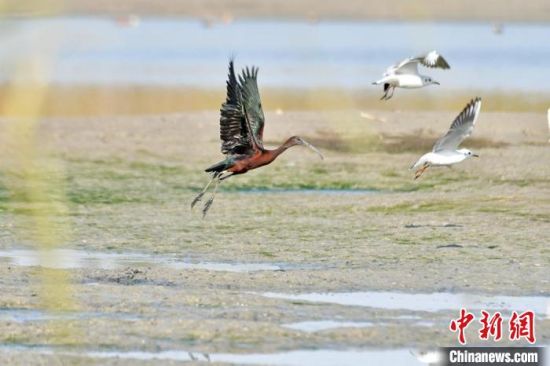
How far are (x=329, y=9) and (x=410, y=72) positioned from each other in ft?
95.2

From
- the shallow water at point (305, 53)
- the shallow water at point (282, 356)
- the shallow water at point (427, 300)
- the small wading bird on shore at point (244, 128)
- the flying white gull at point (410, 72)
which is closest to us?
the shallow water at point (282, 356)

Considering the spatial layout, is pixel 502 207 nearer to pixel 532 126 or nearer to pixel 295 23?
pixel 532 126

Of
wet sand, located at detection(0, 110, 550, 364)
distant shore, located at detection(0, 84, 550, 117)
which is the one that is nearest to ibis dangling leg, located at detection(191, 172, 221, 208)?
wet sand, located at detection(0, 110, 550, 364)

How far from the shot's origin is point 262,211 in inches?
564

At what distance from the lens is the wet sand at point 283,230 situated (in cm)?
879

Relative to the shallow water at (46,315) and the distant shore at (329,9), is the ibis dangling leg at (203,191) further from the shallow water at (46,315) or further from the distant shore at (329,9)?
the distant shore at (329,9)

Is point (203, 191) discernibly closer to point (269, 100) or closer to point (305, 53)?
point (269, 100)

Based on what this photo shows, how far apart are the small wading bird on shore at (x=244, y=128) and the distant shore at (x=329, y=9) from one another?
2852 centimetres

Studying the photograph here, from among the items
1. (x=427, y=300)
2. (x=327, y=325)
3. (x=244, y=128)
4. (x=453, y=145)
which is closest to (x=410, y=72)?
(x=453, y=145)

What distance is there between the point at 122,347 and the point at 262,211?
240 inches

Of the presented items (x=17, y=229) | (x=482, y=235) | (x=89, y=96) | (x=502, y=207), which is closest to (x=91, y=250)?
(x=17, y=229)

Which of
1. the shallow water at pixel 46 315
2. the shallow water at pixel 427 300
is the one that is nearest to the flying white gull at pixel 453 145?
the shallow water at pixel 427 300

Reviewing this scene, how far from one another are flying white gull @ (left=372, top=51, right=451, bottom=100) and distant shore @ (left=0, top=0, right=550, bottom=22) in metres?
25.4

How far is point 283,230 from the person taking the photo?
13.2m
